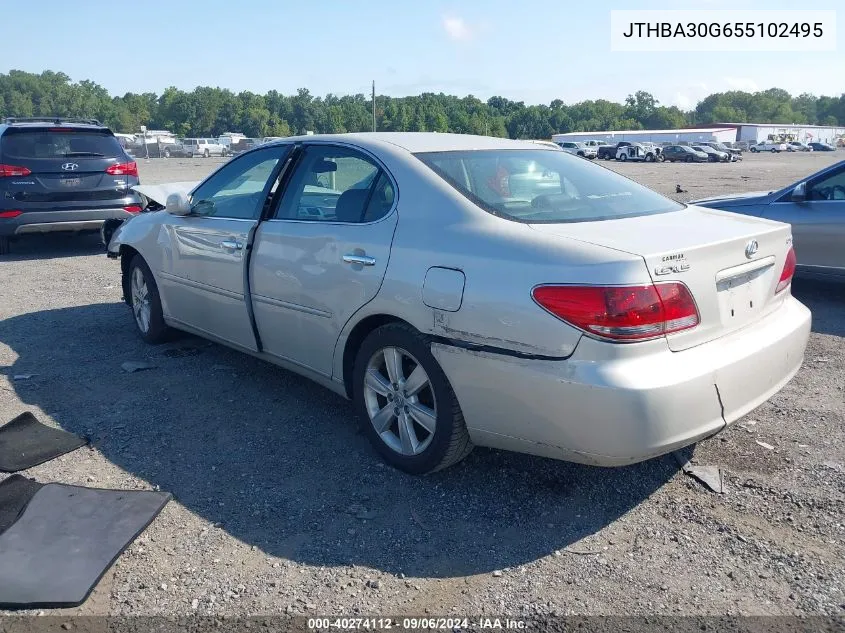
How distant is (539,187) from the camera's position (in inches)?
150

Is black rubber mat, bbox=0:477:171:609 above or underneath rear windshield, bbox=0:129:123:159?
underneath

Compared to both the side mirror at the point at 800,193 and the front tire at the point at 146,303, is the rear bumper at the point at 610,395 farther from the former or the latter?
the side mirror at the point at 800,193

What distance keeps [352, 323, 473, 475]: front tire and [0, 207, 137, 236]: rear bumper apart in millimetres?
6920

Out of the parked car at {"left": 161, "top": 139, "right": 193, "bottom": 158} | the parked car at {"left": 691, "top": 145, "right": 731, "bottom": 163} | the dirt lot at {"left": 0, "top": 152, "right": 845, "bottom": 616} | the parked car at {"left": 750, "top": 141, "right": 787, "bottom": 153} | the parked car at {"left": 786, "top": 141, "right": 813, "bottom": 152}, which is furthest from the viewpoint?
the parked car at {"left": 786, "top": 141, "right": 813, "bottom": 152}

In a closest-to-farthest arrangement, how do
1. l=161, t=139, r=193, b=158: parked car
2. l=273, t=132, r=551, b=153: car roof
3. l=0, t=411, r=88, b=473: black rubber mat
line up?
l=0, t=411, r=88, b=473: black rubber mat, l=273, t=132, r=551, b=153: car roof, l=161, t=139, r=193, b=158: parked car

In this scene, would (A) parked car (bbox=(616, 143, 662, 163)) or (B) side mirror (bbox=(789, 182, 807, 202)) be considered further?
(A) parked car (bbox=(616, 143, 662, 163))

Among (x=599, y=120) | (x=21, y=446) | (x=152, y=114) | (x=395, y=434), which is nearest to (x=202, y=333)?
(x=21, y=446)

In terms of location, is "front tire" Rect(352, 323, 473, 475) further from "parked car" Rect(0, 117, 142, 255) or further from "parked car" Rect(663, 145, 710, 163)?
"parked car" Rect(663, 145, 710, 163)

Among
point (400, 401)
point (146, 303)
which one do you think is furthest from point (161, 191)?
point (400, 401)

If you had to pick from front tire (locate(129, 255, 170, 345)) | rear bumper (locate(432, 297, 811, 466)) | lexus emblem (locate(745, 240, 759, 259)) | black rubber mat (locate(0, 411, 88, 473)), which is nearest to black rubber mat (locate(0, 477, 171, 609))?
black rubber mat (locate(0, 411, 88, 473))

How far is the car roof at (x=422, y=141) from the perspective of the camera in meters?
4.04

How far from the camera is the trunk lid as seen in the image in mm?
3002

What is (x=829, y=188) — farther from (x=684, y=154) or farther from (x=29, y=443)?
(x=684, y=154)

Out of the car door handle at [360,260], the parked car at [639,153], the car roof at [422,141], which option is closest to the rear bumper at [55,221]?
the car roof at [422,141]
